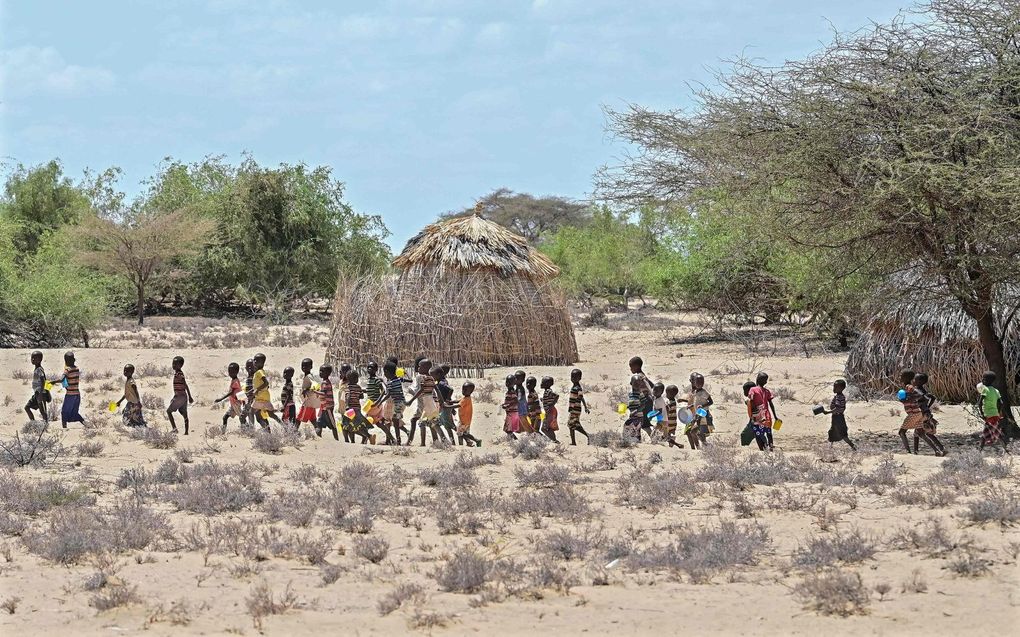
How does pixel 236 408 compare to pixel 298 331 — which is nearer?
pixel 236 408

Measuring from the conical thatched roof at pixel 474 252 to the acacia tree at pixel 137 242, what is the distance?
67.0 feet

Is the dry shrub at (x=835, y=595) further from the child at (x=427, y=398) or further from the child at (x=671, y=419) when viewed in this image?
the child at (x=427, y=398)

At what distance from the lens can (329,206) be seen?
4706 cm

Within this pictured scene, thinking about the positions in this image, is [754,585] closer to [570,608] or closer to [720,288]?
[570,608]

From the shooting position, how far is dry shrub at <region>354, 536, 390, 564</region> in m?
7.59

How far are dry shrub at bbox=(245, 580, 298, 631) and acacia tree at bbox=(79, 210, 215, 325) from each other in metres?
35.2

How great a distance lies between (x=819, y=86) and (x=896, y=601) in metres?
7.47

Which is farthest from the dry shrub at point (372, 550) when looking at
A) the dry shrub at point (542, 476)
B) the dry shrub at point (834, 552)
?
the dry shrub at point (834, 552)

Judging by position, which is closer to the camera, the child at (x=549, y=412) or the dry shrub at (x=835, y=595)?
the dry shrub at (x=835, y=595)

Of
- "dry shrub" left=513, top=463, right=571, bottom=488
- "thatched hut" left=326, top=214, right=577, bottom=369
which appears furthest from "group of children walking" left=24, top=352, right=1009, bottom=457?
"thatched hut" left=326, top=214, right=577, bottom=369

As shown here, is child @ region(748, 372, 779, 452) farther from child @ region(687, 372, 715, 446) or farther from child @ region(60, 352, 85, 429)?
child @ region(60, 352, 85, 429)

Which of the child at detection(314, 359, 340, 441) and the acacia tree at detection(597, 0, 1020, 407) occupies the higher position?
the acacia tree at detection(597, 0, 1020, 407)

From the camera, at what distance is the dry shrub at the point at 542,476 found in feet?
34.0

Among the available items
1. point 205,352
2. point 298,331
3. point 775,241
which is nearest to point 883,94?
point 775,241
